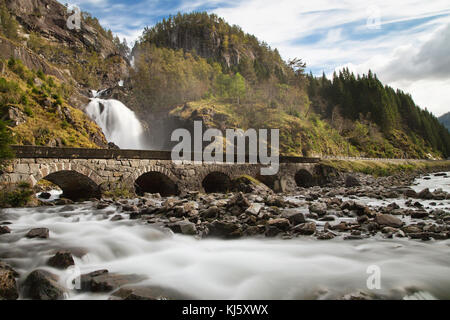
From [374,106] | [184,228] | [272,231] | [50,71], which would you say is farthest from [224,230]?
[374,106]

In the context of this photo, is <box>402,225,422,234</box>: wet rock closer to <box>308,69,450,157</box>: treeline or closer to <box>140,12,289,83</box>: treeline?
<box>308,69,450,157</box>: treeline

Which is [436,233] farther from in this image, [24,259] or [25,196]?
[25,196]

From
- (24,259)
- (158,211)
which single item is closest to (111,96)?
(158,211)

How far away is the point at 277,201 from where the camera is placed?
1059 cm

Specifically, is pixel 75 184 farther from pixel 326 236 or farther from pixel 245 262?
pixel 326 236

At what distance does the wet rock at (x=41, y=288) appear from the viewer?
3.44 meters

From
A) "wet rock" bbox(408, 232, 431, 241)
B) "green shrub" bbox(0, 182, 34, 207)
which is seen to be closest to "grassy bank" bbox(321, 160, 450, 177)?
"wet rock" bbox(408, 232, 431, 241)

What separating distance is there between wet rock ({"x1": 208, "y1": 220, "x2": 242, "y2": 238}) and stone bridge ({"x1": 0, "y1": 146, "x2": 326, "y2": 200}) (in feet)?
25.8

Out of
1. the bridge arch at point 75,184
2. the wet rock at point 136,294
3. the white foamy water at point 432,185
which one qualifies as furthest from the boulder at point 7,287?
the white foamy water at point 432,185

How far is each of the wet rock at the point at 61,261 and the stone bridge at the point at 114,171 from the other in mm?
7103

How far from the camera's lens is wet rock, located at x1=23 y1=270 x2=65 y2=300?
11.3 feet

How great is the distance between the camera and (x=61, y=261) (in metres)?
4.48
